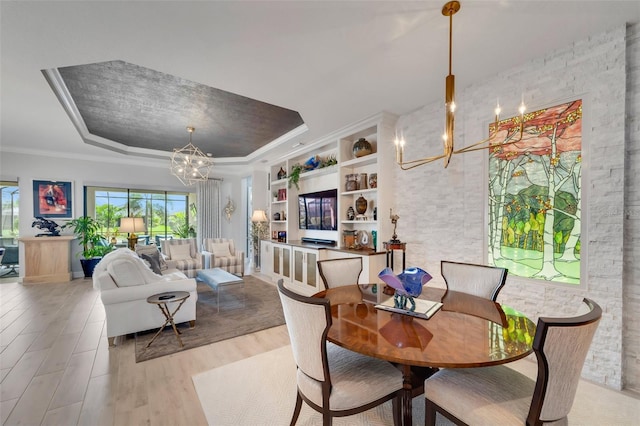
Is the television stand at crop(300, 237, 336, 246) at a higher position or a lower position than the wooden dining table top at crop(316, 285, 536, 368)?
higher

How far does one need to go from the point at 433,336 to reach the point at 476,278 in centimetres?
116

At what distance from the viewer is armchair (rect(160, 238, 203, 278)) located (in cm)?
512

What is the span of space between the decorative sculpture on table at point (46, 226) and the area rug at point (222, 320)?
3708mm

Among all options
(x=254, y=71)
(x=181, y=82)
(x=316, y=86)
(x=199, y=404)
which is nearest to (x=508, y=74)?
(x=316, y=86)

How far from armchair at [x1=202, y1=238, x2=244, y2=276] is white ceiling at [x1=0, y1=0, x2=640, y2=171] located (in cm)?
346

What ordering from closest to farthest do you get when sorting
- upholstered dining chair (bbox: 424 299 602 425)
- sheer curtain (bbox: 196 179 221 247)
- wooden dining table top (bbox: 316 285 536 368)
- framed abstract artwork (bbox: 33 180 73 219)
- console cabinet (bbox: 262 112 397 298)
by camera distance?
upholstered dining chair (bbox: 424 299 602 425) < wooden dining table top (bbox: 316 285 536 368) < console cabinet (bbox: 262 112 397 298) < framed abstract artwork (bbox: 33 180 73 219) < sheer curtain (bbox: 196 179 221 247)

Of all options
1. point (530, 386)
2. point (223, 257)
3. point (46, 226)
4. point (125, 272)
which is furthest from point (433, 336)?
point (46, 226)

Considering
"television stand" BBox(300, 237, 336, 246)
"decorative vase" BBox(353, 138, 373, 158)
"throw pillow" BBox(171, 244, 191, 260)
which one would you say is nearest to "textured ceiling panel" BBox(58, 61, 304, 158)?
"decorative vase" BBox(353, 138, 373, 158)

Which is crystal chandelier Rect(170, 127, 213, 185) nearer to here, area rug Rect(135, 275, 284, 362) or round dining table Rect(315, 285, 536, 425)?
area rug Rect(135, 275, 284, 362)

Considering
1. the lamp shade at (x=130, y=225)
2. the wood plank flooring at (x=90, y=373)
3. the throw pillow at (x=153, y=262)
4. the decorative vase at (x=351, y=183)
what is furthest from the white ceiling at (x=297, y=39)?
the wood plank flooring at (x=90, y=373)

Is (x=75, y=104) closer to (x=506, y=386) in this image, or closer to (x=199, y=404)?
(x=199, y=404)

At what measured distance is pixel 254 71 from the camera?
8.42ft

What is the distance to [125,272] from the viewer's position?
9.45 ft

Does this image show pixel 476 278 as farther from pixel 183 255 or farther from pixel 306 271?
pixel 183 255
